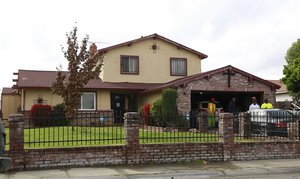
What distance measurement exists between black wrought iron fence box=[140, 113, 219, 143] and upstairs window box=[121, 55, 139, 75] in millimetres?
14183

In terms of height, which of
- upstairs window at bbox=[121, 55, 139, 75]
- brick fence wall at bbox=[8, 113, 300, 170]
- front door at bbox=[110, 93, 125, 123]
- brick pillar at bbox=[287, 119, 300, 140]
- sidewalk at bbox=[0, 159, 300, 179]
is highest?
upstairs window at bbox=[121, 55, 139, 75]

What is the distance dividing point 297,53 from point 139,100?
2223 cm

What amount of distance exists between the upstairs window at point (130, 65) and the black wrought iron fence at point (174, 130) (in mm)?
14183

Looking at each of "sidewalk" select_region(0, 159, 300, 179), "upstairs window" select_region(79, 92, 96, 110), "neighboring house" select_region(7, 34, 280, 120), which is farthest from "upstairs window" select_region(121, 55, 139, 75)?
"sidewalk" select_region(0, 159, 300, 179)

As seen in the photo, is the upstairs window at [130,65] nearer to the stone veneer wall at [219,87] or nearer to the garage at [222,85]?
the garage at [222,85]

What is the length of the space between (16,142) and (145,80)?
711 inches

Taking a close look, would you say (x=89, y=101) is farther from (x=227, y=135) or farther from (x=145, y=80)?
(x=227, y=135)

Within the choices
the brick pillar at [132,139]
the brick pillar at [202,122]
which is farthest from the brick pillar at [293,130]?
the brick pillar at [132,139]

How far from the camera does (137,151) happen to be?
1183 cm

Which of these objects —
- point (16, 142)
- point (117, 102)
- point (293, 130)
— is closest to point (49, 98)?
point (117, 102)

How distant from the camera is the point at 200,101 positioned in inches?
1064

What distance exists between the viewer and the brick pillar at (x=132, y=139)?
38.6 feet

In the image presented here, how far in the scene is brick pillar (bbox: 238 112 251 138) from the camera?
14094mm

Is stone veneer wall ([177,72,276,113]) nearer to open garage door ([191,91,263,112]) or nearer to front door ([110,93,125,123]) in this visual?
open garage door ([191,91,263,112])
